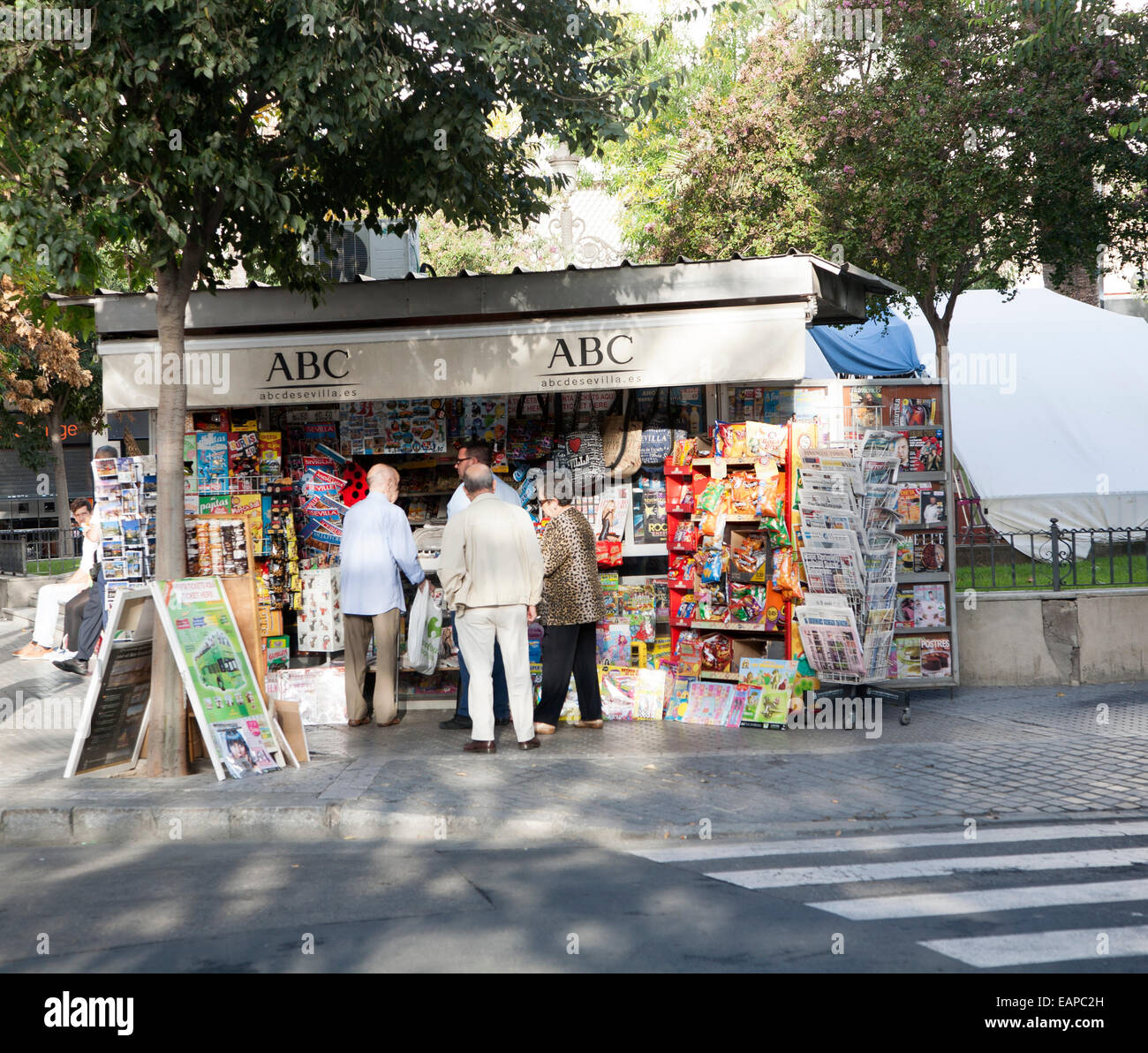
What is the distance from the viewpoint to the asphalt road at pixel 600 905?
4.45 metres

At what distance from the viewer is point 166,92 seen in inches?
296

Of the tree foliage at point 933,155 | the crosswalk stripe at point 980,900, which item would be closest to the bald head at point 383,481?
the crosswalk stripe at point 980,900

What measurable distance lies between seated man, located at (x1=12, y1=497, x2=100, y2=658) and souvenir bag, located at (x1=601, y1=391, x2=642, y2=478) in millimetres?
5010

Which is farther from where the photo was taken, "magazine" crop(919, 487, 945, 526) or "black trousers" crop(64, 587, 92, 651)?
"black trousers" crop(64, 587, 92, 651)

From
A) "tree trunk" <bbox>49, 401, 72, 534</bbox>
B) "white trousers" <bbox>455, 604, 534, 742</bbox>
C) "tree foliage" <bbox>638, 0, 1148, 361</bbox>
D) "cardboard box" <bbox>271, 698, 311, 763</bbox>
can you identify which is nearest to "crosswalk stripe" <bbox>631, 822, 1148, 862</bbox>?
"white trousers" <bbox>455, 604, 534, 742</bbox>

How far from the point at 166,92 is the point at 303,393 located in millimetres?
2811

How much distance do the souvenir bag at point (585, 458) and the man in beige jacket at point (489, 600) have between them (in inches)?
75.9

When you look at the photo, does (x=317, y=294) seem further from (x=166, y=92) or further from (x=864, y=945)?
(x=864, y=945)

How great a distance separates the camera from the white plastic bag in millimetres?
9844

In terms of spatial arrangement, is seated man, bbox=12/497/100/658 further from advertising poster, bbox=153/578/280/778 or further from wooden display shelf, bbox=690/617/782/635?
wooden display shelf, bbox=690/617/782/635

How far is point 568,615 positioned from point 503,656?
0.76 m

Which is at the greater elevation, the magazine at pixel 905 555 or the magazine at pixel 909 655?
the magazine at pixel 905 555

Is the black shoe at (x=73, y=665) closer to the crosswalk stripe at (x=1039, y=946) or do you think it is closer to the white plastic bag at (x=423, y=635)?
the white plastic bag at (x=423, y=635)

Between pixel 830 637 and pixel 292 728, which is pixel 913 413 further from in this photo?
A: pixel 292 728
